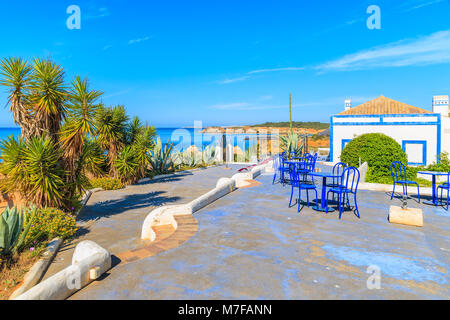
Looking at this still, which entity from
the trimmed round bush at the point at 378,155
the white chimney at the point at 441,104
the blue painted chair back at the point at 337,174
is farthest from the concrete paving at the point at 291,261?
the white chimney at the point at 441,104

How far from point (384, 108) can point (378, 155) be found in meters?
11.4

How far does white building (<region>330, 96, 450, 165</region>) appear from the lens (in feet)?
56.3

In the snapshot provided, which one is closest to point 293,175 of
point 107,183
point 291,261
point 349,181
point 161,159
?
point 349,181

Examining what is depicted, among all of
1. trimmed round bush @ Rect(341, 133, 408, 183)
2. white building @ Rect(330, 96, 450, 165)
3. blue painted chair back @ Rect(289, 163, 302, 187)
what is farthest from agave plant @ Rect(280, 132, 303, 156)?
white building @ Rect(330, 96, 450, 165)

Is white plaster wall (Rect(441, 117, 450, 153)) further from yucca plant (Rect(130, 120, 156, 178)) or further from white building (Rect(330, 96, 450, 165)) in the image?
yucca plant (Rect(130, 120, 156, 178))

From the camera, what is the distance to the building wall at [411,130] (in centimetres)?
1722

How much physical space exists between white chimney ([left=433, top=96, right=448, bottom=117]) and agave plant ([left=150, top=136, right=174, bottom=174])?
20454mm

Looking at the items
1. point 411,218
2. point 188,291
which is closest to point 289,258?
point 188,291

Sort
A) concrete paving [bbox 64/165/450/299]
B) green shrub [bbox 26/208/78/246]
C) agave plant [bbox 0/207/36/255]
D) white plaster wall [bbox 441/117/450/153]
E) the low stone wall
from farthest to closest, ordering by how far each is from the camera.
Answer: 1. white plaster wall [bbox 441/117/450/153]
2. green shrub [bbox 26/208/78/246]
3. agave plant [bbox 0/207/36/255]
4. concrete paving [bbox 64/165/450/299]
5. the low stone wall

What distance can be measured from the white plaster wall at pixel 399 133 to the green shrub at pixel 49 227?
17.8 m

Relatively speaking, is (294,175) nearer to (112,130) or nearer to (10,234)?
(10,234)

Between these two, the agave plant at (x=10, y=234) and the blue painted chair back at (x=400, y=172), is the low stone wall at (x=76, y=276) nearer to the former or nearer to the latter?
the agave plant at (x=10, y=234)

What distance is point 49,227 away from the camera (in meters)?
4.94

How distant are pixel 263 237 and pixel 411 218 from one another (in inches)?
111
